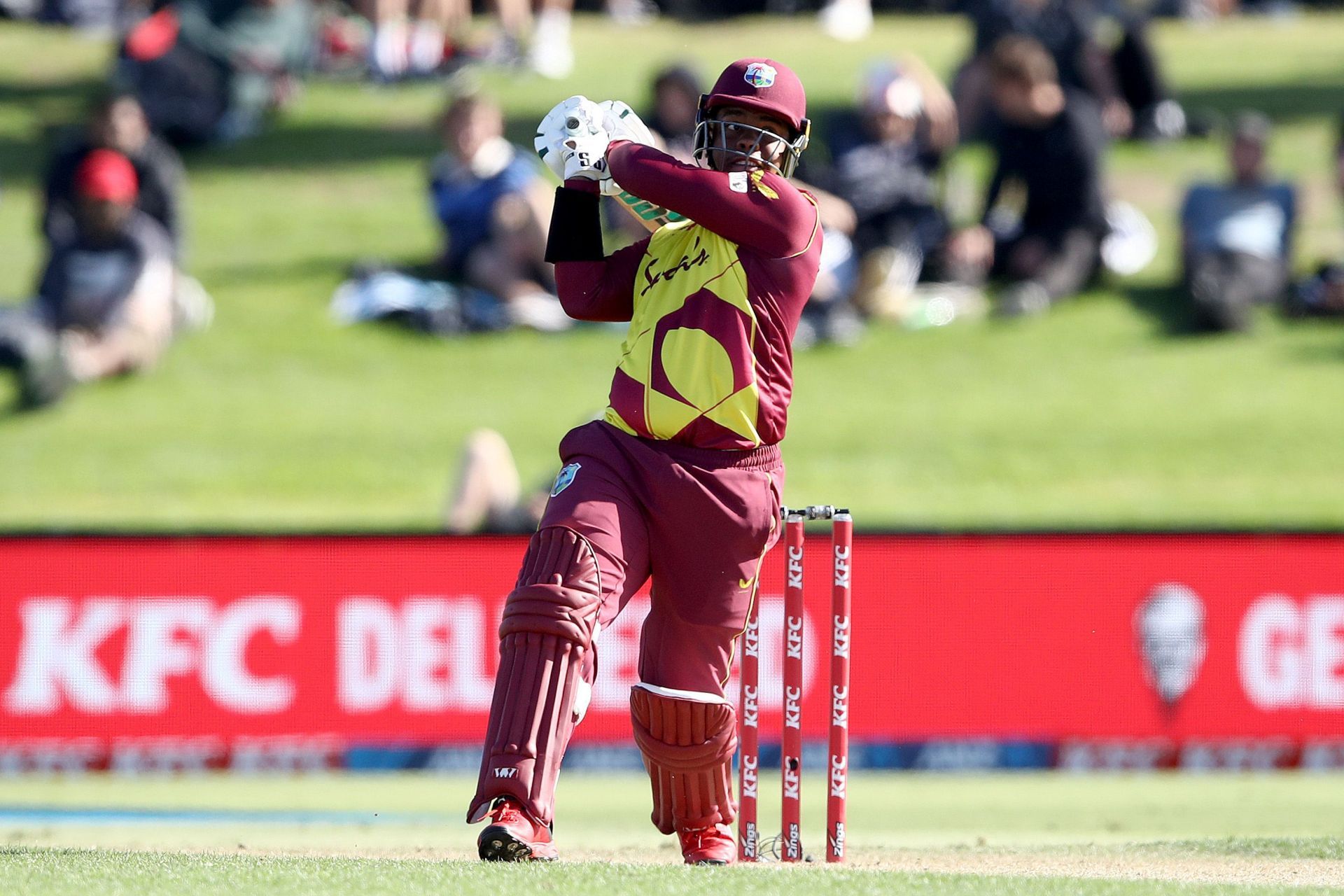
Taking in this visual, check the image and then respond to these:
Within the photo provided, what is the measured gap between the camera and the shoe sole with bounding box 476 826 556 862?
4.23 meters

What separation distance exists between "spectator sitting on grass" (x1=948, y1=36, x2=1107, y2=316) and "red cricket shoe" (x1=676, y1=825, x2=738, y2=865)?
24.9 ft

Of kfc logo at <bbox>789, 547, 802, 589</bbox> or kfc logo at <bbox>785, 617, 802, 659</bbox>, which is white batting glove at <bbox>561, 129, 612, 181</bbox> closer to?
kfc logo at <bbox>789, 547, 802, 589</bbox>

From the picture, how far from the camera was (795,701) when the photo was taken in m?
4.96

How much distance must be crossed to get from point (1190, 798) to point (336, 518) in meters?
5.15

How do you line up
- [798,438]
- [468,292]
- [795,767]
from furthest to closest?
[468,292]
[798,438]
[795,767]

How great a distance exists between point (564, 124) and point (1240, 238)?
26.5 ft

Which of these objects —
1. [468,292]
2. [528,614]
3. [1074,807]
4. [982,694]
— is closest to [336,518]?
[468,292]

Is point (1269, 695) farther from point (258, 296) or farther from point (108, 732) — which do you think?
point (258, 296)

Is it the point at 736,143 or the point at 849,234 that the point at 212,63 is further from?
the point at 736,143

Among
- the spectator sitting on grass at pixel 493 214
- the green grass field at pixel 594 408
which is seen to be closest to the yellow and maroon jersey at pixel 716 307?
the green grass field at pixel 594 408

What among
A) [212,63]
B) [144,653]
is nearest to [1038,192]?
[144,653]

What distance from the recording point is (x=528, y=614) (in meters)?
4.39

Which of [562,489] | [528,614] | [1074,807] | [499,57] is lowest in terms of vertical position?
[1074,807]

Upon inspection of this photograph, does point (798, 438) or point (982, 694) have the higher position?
point (798, 438)
